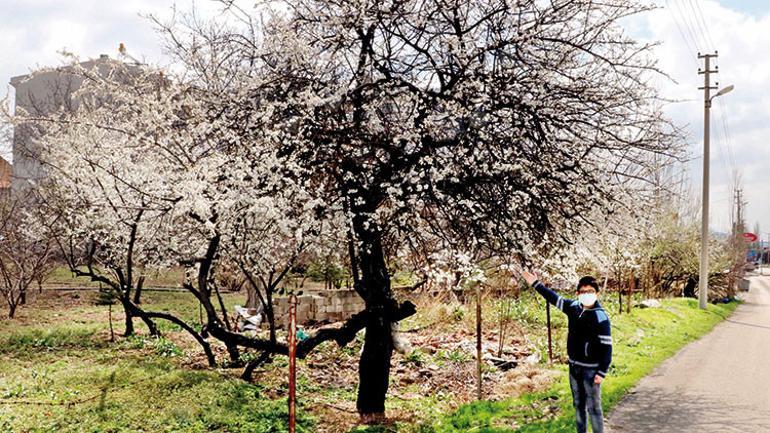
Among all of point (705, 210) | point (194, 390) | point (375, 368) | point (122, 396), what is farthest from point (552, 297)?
point (705, 210)

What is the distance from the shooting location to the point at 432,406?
28.9 ft

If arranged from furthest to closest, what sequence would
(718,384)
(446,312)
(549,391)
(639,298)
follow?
1. (639,298)
2. (446,312)
3. (718,384)
4. (549,391)

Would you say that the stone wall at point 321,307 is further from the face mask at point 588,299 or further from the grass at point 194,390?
the face mask at point 588,299

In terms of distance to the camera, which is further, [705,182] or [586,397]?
[705,182]

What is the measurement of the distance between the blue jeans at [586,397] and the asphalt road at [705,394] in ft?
3.11

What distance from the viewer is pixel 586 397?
5715 mm

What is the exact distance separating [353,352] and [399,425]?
457cm

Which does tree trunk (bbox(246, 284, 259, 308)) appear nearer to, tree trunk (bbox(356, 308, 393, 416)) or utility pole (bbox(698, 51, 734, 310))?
tree trunk (bbox(356, 308, 393, 416))

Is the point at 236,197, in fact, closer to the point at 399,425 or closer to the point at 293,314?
the point at 293,314

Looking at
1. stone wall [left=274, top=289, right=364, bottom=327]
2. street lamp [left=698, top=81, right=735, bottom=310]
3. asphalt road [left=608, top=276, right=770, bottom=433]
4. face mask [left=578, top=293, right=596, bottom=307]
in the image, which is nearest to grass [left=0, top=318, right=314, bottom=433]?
face mask [left=578, top=293, right=596, bottom=307]

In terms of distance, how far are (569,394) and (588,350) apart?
9.38ft

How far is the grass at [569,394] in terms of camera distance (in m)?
7.02

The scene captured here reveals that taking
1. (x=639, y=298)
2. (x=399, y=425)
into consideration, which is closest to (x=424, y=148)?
(x=399, y=425)

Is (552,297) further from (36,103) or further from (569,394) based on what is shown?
(36,103)
